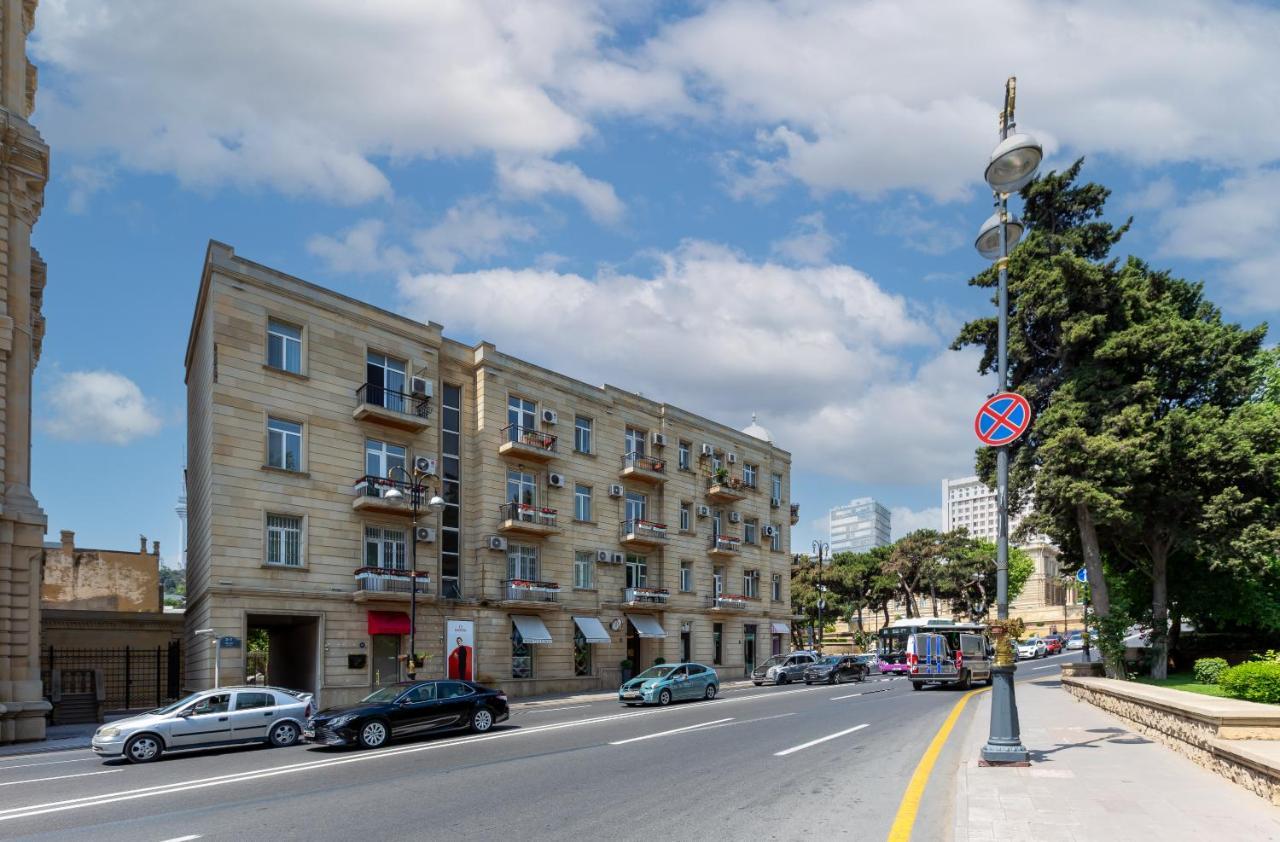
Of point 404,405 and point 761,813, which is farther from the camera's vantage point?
point 404,405

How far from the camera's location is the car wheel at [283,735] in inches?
773

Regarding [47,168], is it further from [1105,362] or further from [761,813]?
[1105,362]

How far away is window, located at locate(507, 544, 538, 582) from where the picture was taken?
38750mm

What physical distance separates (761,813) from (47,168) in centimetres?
2687

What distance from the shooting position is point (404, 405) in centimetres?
3541

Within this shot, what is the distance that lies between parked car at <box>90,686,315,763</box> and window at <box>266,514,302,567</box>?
35.2ft

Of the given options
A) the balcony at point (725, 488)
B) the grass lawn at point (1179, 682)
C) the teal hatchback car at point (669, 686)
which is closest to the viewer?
the grass lawn at point (1179, 682)

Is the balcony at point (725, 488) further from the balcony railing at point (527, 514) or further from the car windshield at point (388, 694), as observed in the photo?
the car windshield at point (388, 694)

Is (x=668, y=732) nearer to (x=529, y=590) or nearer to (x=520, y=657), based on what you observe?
(x=529, y=590)

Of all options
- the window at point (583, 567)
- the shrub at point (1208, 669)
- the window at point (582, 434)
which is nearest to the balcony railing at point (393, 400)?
the window at point (582, 434)

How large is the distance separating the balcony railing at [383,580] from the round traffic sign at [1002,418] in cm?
2315

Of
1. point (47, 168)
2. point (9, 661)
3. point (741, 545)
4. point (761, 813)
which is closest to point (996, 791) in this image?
point (761, 813)

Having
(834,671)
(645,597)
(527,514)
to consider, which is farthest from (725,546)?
(527,514)

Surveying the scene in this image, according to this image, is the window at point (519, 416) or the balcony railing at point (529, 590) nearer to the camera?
the balcony railing at point (529, 590)
